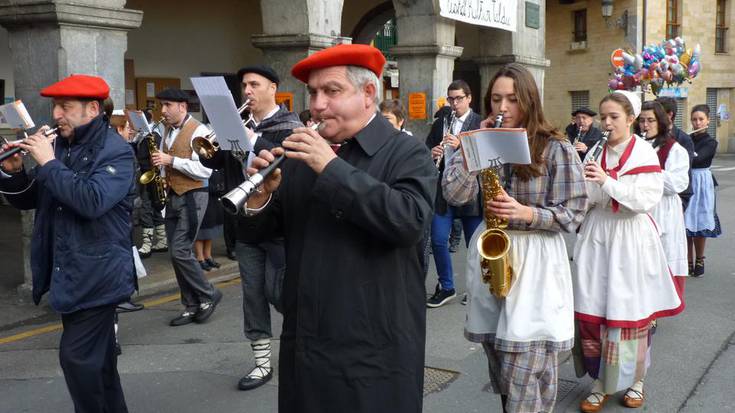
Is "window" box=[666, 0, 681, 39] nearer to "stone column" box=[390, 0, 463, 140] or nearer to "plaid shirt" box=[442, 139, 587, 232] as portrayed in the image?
"stone column" box=[390, 0, 463, 140]

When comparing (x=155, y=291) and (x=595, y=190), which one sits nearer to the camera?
(x=595, y=190)

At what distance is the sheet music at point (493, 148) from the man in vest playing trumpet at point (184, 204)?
11.9ft

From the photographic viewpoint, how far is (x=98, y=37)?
273 inches

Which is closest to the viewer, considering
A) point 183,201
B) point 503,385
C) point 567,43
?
point 503,385

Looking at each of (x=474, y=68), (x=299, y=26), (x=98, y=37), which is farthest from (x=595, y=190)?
(x=474, y=68)

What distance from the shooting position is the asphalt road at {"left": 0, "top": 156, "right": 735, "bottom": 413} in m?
4.75

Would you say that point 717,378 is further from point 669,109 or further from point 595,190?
point 669,109

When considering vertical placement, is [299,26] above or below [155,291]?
above

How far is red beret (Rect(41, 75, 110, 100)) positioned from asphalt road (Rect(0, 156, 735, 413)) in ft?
6.29

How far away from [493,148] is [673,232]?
3.73m

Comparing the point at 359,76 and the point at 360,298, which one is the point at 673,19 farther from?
the point at 360,298

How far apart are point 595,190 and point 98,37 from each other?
4587 mm

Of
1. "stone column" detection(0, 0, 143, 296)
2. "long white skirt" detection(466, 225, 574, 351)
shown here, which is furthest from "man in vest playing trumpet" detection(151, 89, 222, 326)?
"long white skirt" detection(466, 225, 574, 351)

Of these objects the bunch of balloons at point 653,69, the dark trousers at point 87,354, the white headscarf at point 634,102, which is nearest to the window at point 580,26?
the bunch of balloons at point 653,69
